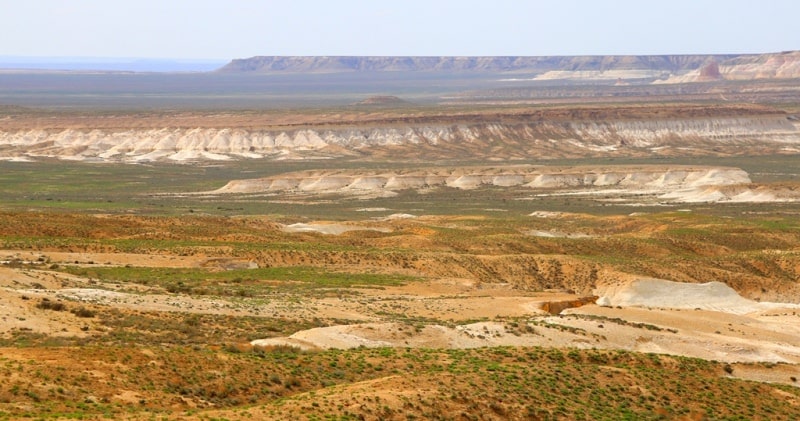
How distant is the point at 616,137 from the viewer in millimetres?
168000

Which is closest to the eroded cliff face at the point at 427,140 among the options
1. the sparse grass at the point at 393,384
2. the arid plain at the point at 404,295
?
the arid plain at the point at 404,295

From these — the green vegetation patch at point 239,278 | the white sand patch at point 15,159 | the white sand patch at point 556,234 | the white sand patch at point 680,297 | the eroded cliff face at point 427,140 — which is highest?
the green vegetation patch at point 239,278

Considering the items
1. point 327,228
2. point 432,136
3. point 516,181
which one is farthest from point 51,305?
point 432,136

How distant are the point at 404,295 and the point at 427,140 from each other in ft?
382

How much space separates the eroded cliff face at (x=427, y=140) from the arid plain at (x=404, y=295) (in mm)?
26624

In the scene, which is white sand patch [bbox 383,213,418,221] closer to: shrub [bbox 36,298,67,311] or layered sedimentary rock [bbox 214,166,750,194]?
layered sedimentary rock [bbox 214,166,750,194]

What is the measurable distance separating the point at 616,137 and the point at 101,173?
74.0 meters

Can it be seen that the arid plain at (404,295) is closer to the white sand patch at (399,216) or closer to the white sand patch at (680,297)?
the white sand patch at (680,297)

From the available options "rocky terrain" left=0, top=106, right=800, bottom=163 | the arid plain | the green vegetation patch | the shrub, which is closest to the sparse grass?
the arid plain

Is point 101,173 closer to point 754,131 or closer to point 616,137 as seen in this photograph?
point 616,137

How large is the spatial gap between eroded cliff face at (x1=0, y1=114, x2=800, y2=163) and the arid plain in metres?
26.6

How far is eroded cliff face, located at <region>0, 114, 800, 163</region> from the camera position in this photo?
156625 mm

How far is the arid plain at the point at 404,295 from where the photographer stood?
1126 inches

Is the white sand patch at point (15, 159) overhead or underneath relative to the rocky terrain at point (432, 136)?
underneath
